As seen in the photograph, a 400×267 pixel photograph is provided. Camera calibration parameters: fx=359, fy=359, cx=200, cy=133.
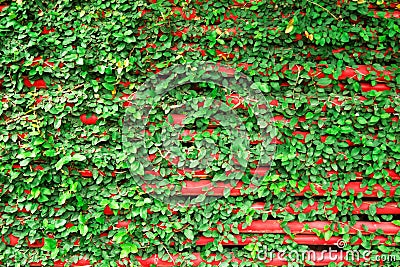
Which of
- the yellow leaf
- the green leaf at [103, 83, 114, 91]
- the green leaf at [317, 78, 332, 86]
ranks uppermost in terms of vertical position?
the yellow leaf

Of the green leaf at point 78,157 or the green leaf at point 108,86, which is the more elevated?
the green leaf at point 108,86

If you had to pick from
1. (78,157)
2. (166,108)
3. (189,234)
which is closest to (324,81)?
(166,108)

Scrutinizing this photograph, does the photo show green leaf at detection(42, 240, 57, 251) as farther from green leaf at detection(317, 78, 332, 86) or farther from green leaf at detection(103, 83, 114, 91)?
green leaf at detection(317, 78, 332, 86)

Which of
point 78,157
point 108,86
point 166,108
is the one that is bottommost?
point 78,157

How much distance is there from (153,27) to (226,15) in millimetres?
396

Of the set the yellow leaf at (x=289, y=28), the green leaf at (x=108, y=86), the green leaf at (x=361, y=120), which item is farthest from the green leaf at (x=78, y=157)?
the green leaf at (x=361, y=120)

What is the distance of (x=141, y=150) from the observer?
1.94 metres

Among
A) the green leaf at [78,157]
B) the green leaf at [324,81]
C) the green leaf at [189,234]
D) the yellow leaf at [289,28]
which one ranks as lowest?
the green leaf at [189,234]

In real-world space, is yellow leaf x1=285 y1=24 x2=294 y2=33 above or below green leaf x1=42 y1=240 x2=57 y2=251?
above

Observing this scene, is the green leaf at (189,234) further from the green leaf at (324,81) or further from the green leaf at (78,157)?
the green leaf at (324,81)

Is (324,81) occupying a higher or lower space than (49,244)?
higher

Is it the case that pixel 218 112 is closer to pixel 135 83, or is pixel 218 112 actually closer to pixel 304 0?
pixel 135 83

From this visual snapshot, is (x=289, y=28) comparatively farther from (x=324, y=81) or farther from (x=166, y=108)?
(x=166, y=108)

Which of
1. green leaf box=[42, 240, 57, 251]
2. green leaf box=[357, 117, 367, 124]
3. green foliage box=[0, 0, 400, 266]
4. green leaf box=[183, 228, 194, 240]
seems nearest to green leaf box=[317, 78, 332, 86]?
green foliage box=[0, 0, 400, 266]
